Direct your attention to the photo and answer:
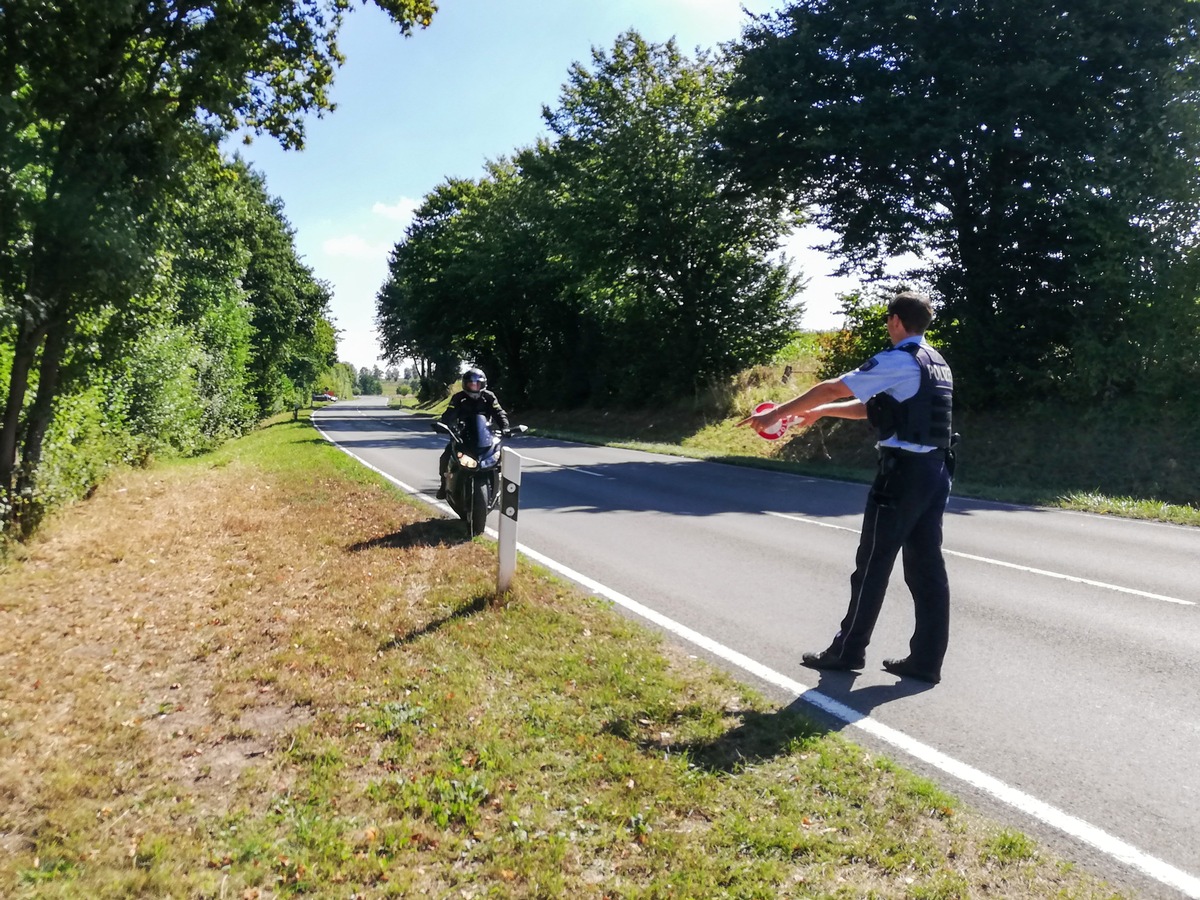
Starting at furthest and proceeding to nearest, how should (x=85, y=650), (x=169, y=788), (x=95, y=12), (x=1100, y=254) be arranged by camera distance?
(x=1100, y=254) → (x=95, y=12) → (x=85, y=650) → (x=169, y=788)

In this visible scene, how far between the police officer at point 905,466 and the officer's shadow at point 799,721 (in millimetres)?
178

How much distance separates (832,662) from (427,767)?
2503 millimetres

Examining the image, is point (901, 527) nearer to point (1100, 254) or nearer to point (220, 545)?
point (220, 545)

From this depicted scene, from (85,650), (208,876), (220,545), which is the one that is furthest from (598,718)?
(220,545)

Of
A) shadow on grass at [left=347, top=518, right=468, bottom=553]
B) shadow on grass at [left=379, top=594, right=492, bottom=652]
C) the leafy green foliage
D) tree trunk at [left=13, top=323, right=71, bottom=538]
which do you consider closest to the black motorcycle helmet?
shadow on grass at [left=347, top=518, right=468, bottom=553]

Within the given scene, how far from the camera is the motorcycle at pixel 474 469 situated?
952 centimetres

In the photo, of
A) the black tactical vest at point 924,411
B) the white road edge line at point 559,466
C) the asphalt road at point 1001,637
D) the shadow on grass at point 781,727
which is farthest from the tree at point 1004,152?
the shadow on grass at point 781,727

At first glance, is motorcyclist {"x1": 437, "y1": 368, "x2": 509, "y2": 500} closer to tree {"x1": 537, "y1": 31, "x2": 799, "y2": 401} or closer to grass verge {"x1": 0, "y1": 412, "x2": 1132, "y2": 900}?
grass verge {"x1": 0, "y1": 412, "x2": 1132, "y2": 900}

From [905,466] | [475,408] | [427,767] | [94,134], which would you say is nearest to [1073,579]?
[905,466]

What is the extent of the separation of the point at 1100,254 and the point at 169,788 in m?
17.9

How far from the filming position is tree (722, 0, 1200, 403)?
630 inches

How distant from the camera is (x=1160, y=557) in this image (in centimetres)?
905

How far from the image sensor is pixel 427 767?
4008mm

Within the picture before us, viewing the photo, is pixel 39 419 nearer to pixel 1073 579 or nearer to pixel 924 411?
pixel 924 411
